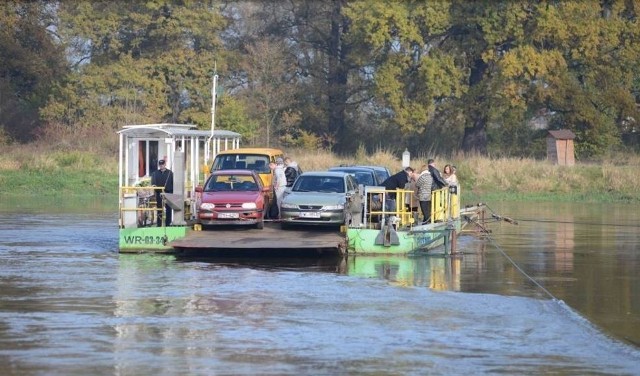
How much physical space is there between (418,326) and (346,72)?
60.7 meters

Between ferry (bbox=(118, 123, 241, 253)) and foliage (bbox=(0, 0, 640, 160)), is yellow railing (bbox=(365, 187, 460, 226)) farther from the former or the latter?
foliage (bbox=(0, 0, 640, 160))

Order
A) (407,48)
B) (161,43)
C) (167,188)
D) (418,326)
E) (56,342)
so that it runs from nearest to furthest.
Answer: (56,342) → (418,326) → (167,188) → (407,48) → (161,43)

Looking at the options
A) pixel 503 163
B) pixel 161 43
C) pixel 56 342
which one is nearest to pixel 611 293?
pixel 56 342

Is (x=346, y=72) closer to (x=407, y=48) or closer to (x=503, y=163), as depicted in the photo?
(x=407, y=48)

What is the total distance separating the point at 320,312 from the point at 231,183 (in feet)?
35.2

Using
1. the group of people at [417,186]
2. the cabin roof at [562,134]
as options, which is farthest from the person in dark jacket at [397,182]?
the cabin roof at [562,134]

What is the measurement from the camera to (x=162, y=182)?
29562 mm

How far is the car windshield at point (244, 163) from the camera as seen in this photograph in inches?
1268

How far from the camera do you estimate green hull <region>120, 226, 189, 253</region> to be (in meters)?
28.0

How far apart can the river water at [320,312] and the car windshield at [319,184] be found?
3.02 metres

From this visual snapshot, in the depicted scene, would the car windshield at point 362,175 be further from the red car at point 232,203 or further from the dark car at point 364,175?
the red car at point 232,203

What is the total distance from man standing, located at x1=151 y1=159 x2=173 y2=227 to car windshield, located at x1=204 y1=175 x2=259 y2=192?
0.87 meters

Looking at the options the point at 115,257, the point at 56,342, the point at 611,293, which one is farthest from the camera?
the point at 115,257

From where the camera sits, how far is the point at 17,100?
7625 cm
